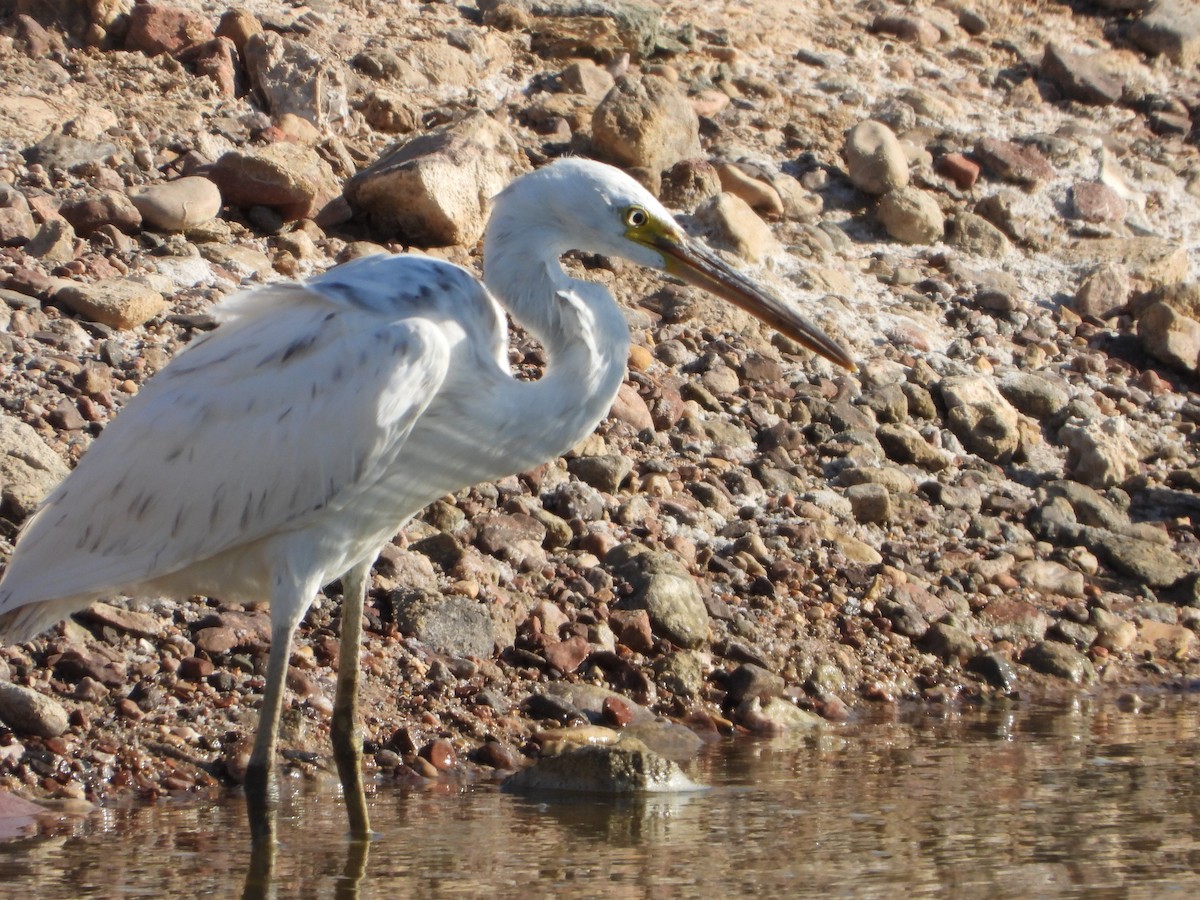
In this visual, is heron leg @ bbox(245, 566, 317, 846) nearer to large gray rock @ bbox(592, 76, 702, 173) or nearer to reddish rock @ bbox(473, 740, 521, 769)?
reddish rock @ bbox(473, 740, 521, 769)

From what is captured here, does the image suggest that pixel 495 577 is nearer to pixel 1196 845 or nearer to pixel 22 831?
pixel 22 831

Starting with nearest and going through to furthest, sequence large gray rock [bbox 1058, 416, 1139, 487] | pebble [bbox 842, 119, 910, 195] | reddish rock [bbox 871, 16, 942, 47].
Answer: large gray rock [bbox 1058, 416, 1139, 487], pebble [bbox 842, 119, 910, 195], reddish rock [bbox 871, 16, 942, 47]

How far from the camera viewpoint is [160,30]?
944cm

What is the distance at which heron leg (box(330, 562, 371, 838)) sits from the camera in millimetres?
5504

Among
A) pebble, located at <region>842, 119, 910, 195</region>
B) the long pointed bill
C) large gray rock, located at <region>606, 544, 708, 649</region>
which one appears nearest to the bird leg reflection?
the long pointed bill

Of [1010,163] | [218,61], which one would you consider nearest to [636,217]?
[218,61]

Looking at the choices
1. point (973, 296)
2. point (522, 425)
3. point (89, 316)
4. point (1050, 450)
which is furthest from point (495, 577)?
point (973, 296)

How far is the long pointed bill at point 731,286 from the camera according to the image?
5602 millimetres

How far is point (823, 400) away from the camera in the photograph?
28.1 ft

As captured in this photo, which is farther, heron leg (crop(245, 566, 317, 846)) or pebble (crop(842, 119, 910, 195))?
pebble (crop(842, 119, 910, 195))

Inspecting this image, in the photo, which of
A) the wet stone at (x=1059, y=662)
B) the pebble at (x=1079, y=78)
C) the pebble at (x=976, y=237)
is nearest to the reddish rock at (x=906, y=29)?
the pebble at (x=1079, y=78)

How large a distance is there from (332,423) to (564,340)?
0.74m

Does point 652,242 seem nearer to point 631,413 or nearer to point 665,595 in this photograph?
point 665,595

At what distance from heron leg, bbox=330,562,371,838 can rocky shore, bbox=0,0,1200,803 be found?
14.3 inches
